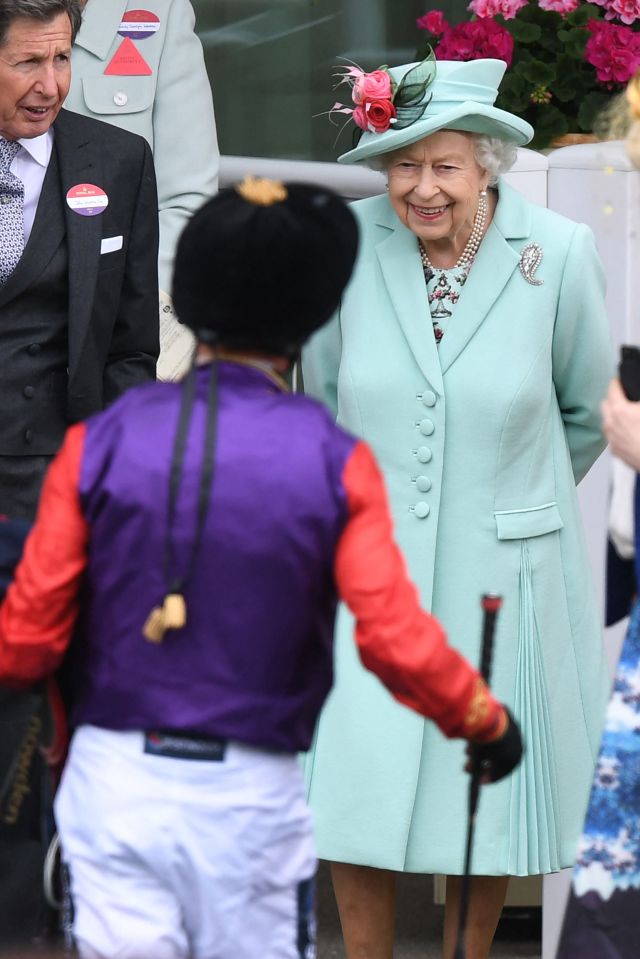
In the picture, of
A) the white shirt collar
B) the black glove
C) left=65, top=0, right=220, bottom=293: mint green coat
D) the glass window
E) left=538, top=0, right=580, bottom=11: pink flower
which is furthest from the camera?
the glass window

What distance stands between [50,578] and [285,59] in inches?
144

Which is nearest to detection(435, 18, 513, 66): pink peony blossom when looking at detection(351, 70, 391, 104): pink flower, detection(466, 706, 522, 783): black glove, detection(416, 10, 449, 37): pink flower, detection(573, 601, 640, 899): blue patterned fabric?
detection(416, 10, 449, 37): pink flower

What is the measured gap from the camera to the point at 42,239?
422 centimetres

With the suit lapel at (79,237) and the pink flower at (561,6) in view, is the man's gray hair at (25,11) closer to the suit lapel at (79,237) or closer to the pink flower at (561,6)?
the suit lapel at (79,237)

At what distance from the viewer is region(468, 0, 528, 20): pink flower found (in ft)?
17.7

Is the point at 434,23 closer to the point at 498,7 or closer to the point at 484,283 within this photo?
the point at 498,7

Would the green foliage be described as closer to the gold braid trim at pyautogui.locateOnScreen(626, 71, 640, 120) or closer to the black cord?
the gold braid trim at pyautogui.locateOnScreen(626, 71, 640, 120)

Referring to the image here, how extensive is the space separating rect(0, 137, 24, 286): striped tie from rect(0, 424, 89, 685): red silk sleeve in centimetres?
120

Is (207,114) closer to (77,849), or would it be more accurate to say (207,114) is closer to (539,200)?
(539,200)

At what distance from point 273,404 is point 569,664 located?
1588 mm

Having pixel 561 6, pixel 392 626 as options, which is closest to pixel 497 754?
pixel 392 626

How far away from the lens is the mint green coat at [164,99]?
16.7 feet

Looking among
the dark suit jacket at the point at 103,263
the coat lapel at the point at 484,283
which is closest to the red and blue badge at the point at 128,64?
the dark suit jacket at the point at 103,263

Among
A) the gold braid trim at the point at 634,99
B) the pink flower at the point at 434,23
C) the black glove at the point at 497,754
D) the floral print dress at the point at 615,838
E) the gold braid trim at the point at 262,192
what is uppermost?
the gold braid trim at the point at 634,99
